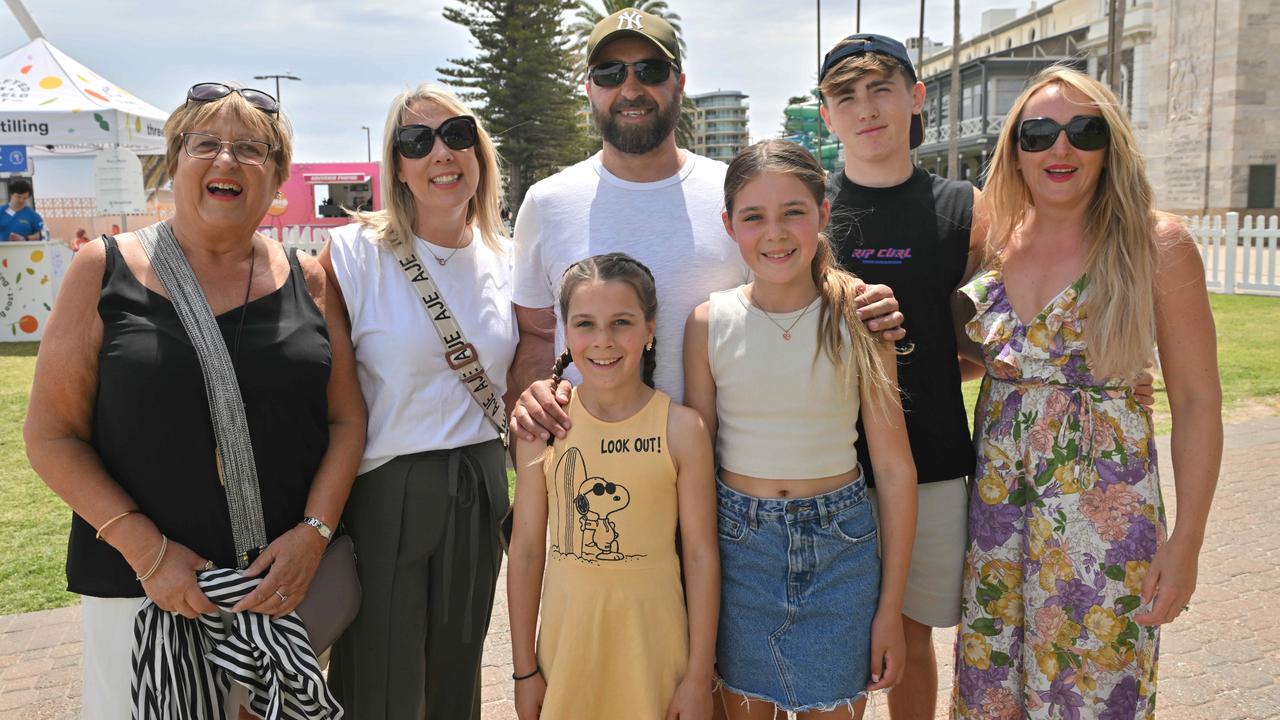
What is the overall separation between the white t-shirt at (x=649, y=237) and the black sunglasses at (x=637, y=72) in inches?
11.3

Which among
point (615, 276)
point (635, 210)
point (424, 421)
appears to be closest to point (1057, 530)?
point (615, 276)

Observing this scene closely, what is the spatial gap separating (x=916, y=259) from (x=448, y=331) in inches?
63.0

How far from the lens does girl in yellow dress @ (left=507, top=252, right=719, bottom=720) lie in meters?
2.54

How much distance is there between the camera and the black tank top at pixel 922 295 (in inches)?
116

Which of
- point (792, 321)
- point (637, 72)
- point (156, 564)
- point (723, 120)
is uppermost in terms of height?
point (723, 120)

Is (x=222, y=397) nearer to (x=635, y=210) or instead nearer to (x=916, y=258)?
(x=635, y=210)

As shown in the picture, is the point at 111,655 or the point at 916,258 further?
the point at 916,258

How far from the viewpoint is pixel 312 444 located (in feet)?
8.88

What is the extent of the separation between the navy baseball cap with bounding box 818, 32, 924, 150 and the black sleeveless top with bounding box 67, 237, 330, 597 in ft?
6.70

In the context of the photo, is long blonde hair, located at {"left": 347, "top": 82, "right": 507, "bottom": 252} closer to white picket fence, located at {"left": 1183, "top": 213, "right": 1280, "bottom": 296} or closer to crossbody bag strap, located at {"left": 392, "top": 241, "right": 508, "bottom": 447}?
crossbody bag strap, located at {"left": 392, "top": 241, "right": 508, "bottom": 447}

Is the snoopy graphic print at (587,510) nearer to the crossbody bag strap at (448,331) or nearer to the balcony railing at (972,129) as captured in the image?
the crossbody bag strap at (448,331)

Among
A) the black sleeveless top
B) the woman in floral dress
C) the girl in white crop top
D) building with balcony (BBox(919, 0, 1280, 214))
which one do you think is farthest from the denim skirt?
building with balcony (BBox(919, 0, 1280, 214))

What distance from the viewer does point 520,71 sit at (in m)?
37.8

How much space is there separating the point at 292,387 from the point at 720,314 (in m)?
1.32
